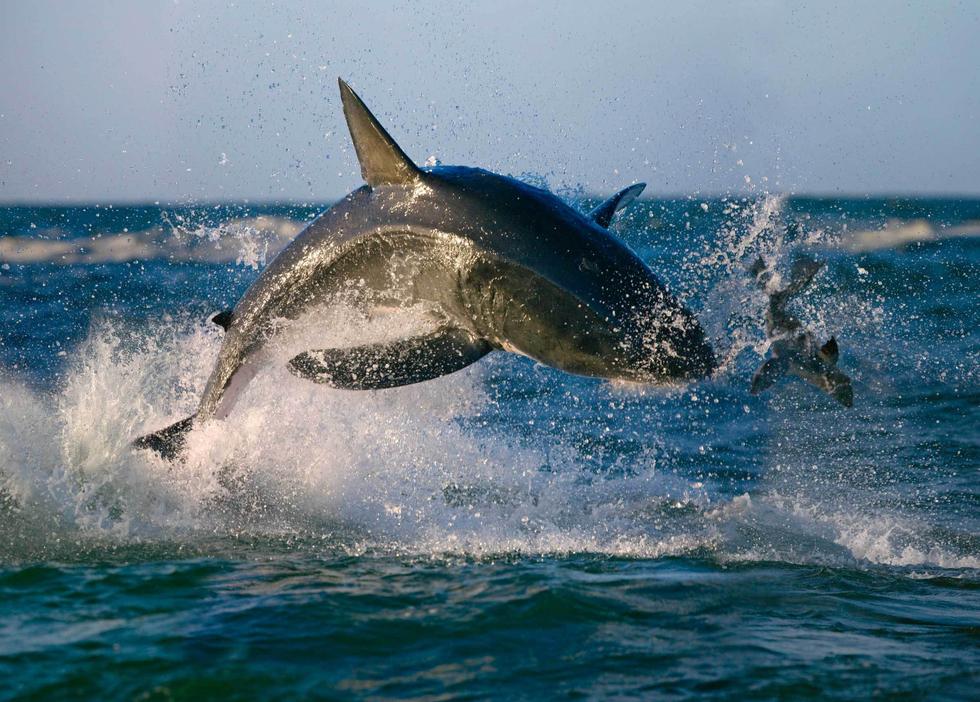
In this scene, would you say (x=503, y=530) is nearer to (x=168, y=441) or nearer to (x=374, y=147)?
(x=168, y=441)

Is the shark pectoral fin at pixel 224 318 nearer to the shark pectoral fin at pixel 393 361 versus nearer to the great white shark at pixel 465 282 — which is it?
the great white shark at pixel 465 282

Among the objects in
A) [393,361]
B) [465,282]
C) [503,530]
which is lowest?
[503,530]

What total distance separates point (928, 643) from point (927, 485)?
4185mm

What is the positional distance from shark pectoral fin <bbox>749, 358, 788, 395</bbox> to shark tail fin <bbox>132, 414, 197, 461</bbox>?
430 centimetres

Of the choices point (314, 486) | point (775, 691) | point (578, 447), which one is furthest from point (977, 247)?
point (775, 691)

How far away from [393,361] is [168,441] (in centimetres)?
204

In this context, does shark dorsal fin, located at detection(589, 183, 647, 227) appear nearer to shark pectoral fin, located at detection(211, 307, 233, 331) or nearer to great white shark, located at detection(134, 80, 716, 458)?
great white shark, located at detection(134, 80, 716, 458)

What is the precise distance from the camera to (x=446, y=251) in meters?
6.38

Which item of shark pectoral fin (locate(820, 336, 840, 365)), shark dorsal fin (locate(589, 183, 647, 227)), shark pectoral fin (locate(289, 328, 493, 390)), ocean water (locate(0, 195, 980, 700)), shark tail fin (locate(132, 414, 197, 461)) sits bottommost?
ocean water (locate(0, 195, 980, 700))

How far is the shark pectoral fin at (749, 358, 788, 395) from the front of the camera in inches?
201

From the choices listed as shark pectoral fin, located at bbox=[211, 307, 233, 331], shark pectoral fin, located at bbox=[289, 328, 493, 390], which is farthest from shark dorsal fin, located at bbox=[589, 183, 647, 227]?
shark pectoral fin, located at bbox=[211, 307, 233, 331]

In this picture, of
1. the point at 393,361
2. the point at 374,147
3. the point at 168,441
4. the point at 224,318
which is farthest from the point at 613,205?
the point at 168,441

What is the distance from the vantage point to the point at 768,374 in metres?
5.15

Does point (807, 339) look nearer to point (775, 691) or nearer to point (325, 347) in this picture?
point (775, 691)
